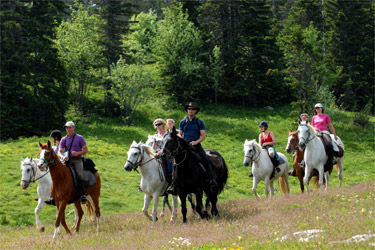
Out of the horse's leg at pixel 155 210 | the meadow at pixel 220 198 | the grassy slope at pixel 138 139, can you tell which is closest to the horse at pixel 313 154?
the meadow at pixel 220 198

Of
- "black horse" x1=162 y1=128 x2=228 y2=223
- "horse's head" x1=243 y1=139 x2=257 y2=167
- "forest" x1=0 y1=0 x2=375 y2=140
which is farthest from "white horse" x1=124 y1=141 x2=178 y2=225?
"forest" x1=0 y1=0 x2=375 y2=140

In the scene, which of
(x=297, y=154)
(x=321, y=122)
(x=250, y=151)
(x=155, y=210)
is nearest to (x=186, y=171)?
(x=155, y=210)

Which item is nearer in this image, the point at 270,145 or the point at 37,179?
the point at 37,179

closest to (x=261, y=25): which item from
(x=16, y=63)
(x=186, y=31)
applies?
(x=186, y=31)

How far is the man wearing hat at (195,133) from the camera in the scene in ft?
40.9

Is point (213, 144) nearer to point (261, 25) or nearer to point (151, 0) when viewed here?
point (261, 25)

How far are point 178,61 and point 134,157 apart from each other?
127 ft

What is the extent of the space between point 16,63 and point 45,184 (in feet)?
94.3

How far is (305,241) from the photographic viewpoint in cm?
759

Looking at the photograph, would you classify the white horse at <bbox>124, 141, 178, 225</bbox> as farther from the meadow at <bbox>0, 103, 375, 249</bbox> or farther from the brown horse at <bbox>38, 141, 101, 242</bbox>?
the brown horse at <bbox>38, 141, 101, 242</bbox>

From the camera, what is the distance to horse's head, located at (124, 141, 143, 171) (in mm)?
12345

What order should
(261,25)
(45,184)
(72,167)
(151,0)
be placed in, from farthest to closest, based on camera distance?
(151,0)
(261,25)
(45,184)
(72,167)

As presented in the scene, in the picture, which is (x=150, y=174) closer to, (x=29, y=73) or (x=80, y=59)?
(x=29, y=73)

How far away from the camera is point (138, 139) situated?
3916 centimetres
